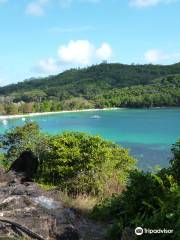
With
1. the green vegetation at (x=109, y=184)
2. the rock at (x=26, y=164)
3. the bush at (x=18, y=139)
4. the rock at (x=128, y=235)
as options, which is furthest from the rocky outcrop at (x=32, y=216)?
the bush at (x=18, y=139)

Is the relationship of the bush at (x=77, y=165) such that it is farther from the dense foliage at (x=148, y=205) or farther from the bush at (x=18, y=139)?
the bush at (x=18, y=139)

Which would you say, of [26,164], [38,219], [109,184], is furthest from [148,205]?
[26,164]

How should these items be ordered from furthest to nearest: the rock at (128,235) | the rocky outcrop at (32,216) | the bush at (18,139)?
the bush at (18,139), the rocky outcrop at (32,216), the rock at (128,235)

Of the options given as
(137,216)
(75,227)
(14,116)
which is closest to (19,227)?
(75,227)

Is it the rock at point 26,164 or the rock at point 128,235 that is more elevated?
the rock at point 26,164

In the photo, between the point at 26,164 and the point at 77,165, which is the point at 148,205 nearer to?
the point at 26,164

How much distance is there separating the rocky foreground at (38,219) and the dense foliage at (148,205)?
13.5 inches

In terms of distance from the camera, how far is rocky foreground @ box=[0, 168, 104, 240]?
580 cm

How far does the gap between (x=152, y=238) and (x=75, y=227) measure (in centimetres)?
151

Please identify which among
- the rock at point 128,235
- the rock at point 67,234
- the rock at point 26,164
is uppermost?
the rock at point 26,164

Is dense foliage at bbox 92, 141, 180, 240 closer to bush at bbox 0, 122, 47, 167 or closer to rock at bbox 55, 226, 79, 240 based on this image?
rock at bbox 55, 226, 79, 240

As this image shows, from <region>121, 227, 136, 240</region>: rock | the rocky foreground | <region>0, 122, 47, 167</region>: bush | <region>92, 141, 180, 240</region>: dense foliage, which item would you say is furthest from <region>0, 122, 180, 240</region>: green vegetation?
<region>0, 122, 47, 167</region>: bush

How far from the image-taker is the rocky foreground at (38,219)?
580 cm

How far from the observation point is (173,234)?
5273 mm
